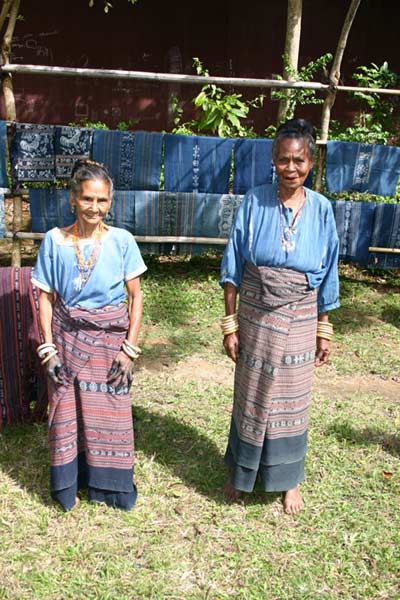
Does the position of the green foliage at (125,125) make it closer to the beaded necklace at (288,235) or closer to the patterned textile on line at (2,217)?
the patterned textile on line at (2,217)

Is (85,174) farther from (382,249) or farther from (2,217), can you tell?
(382,249)

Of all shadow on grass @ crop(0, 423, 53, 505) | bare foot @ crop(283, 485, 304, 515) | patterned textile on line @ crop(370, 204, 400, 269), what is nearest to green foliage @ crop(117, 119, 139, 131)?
patterned textile on line @ crop(370, 204, 400, 269)

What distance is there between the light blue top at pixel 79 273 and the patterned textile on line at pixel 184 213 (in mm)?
2766

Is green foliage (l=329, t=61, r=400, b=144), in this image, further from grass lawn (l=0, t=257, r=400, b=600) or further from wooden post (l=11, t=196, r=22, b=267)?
wooden post (l=11, t=196, r=22, b=267)

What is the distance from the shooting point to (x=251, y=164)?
5.39 meters

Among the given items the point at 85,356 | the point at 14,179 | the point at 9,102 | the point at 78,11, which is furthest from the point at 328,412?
the point at 78,11

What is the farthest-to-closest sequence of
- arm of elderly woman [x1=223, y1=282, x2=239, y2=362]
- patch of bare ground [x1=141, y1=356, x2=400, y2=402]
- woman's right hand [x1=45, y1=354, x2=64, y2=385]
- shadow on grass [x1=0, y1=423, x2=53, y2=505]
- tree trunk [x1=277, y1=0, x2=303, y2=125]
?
tree trunk [x1=277, y1=0, x2=303, y2=125], patch of bare ground [x1=141, y1=356, x2=400, y2=402], shadow on grass [x1=0, y1=423, x2=53, y2=505], arm of elderly woman [x1=223, y1=282, x2=239, y2=362], woman's right hand [x1=45, y1=354, x2=64, y2=385]

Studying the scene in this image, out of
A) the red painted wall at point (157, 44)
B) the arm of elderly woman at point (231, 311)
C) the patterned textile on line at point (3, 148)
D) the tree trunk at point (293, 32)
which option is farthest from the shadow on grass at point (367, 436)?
the red painted wall at point (157, 44)

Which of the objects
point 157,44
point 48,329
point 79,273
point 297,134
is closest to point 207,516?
point 48,329

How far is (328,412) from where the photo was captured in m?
3.99

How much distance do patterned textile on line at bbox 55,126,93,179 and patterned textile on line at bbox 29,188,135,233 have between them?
8.8 inches

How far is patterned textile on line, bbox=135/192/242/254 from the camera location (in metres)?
5.42

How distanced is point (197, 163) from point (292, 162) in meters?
2.91

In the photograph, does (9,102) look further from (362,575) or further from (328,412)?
(362,575)
